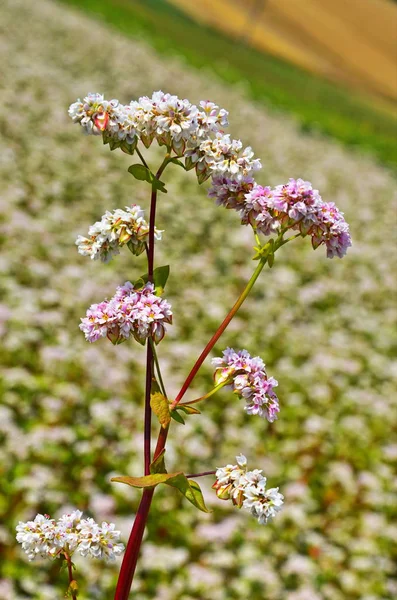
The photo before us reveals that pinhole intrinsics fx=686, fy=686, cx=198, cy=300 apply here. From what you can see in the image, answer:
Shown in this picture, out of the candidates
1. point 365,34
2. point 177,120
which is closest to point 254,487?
point 177,120

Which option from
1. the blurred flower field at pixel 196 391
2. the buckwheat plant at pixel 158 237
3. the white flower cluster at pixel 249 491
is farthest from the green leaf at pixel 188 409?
the blurred flower field at pixel 196 391

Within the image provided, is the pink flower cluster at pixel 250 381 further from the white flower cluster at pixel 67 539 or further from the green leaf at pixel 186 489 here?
the white flower cluster at pixel 67 539

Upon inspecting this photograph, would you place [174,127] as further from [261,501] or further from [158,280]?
[261,501]

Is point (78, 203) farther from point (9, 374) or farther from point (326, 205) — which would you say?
point (326, 205)

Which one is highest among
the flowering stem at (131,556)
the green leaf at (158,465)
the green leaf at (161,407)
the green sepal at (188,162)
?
the green sepal at (188,162)

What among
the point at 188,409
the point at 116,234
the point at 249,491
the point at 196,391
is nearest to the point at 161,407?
the point at 188,409

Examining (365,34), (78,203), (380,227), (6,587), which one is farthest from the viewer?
(365,34)

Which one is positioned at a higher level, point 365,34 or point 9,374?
point 365,34
